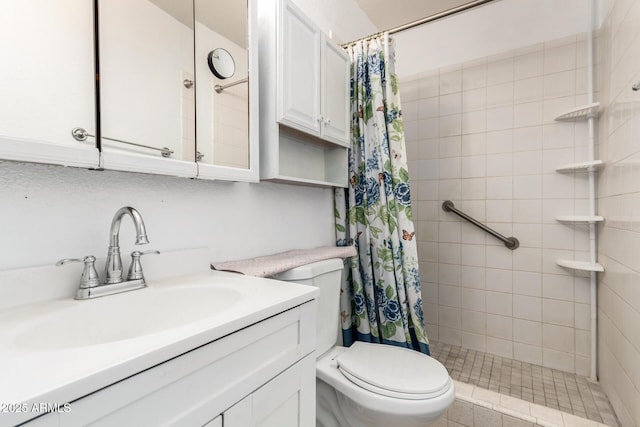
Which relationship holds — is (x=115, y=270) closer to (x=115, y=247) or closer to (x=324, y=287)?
(x=115, y=247)

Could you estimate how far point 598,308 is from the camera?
5.71ft

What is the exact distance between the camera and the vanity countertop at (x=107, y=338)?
39 centimetres

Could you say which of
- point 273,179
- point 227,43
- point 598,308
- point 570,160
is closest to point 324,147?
point 273,179

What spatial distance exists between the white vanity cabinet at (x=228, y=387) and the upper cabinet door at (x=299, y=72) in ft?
2.59

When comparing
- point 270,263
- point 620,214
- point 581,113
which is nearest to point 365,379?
point 270,263

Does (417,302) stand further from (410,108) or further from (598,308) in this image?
(410,108)

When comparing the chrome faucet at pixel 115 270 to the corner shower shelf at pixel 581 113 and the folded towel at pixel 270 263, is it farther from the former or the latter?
the corner shower shelf at pixel 581 113

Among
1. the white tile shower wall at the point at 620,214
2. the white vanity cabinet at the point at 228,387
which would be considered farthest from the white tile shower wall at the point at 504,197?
the white vanity cabinet at the point at 228,387

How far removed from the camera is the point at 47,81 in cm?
71

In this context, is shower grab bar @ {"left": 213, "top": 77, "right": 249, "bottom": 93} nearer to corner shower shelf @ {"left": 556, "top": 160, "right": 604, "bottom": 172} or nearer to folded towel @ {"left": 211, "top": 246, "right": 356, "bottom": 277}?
folded towel @ {"left": 211, "top": 246, "right": 356, "bottom": 277}

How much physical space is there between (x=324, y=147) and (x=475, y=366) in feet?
5.33

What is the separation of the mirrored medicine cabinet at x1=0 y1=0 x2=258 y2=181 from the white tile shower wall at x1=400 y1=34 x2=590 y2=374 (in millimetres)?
1565

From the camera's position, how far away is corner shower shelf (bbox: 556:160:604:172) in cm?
160

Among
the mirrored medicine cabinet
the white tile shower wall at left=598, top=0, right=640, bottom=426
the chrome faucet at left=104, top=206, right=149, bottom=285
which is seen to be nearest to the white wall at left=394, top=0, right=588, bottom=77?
the white tile shower wall at left=598, top=0, right=640, bottom=426
